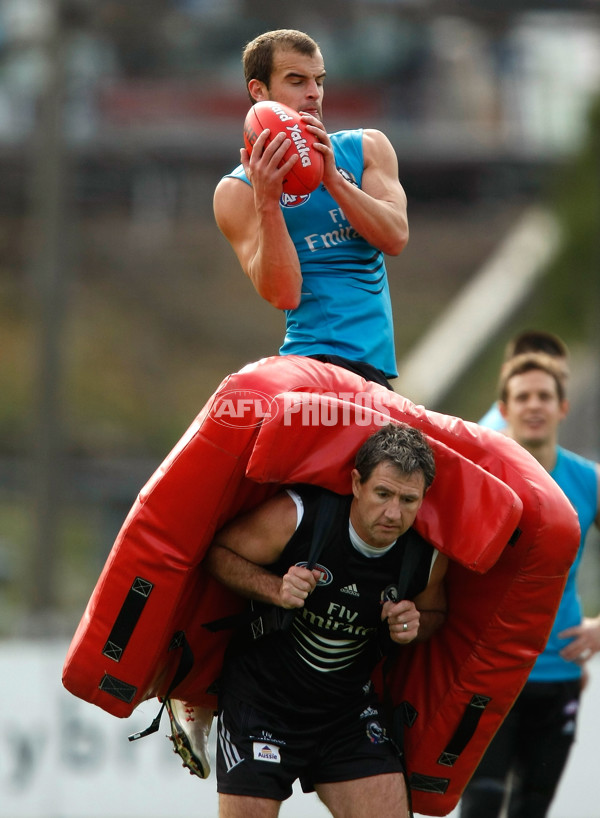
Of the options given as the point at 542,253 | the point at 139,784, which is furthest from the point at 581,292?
the point at 139,784

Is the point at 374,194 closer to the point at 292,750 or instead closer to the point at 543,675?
the point at 292,750

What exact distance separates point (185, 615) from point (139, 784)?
3058 mm

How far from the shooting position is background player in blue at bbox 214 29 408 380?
3291mm

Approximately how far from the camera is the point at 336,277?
349 cm

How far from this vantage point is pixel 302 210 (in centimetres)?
345

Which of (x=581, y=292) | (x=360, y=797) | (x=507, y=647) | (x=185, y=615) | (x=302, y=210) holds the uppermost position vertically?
(x=581, y=292)

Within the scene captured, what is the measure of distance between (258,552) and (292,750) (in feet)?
1.96

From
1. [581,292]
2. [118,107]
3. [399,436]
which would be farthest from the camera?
[118,107]

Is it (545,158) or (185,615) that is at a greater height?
(545,158)

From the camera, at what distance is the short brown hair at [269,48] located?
3.31m

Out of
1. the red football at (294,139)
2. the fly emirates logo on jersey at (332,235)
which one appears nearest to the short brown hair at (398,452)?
the fly emirates logo on jersey at (332,235)

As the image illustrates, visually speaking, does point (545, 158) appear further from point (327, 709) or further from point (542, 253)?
point (327, 709)

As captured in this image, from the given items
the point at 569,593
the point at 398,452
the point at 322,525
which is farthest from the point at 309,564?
the point at 569,593

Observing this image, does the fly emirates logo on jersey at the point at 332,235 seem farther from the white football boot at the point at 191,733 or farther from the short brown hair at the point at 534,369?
the white football boot at the point at 191,733
